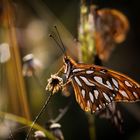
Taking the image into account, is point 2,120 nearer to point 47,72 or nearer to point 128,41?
point 47,72

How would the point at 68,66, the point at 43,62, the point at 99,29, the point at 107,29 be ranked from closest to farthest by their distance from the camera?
1. the point at 68,66
2. the point at 99,29
3. the point at 107,29
4. the point at 43,62

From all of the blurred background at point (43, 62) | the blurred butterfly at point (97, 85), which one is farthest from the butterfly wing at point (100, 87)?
the blurred background at point (43, 62)

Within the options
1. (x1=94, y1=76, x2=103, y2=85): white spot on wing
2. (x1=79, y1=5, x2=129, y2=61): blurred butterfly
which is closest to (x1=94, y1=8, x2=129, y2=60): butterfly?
(x1=79, y1=5, x2=129, y2=61): blurred butterfly

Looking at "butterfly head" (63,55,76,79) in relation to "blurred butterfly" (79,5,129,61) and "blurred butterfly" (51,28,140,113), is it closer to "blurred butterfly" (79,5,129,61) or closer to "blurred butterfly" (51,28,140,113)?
"blurred butterfly" (51,28,140,113)

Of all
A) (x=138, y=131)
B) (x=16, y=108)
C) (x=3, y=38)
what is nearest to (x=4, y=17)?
(x=3, y=38)

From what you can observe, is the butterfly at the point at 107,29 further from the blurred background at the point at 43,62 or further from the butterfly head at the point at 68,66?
the butterfly head at the point at 68,66

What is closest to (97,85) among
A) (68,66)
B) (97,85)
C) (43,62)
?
(97,85)

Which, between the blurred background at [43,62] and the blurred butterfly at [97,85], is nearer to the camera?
the blurred butterfly at [97,85]

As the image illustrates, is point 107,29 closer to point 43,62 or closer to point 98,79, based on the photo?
point 43,62
